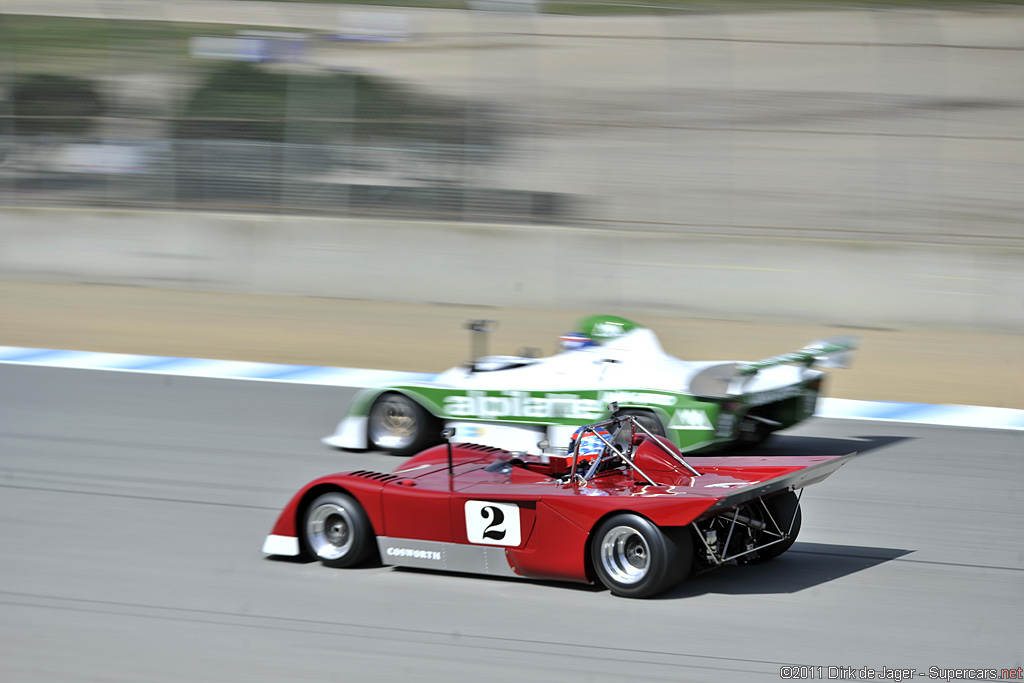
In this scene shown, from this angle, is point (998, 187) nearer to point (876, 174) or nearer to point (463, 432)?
point (876, 174)

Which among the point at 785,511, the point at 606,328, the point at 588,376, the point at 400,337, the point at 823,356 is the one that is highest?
the point at 606,328

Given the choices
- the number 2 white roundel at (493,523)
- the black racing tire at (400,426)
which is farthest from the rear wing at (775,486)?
A: the black racing tire at (400,426)

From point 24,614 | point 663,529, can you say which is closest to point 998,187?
point 663,529

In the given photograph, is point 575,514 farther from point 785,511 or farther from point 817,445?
point 817,445

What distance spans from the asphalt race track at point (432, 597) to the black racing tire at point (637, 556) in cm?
9

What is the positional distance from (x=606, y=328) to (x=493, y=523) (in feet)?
10.3

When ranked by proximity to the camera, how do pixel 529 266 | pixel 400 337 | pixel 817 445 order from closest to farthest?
pixel 817 445, pixel 400 337, pixel 529 266

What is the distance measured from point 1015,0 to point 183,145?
44.0ft

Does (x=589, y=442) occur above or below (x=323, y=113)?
below

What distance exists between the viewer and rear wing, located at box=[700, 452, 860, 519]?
5.00 metres

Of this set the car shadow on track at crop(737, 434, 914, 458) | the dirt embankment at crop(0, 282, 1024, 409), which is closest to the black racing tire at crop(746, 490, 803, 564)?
the car shadow on track at crop(737, 434, 914, 458)

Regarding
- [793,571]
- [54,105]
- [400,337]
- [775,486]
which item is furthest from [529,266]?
[775,486]

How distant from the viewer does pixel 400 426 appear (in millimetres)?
8438

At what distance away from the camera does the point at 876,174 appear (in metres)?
15.4
